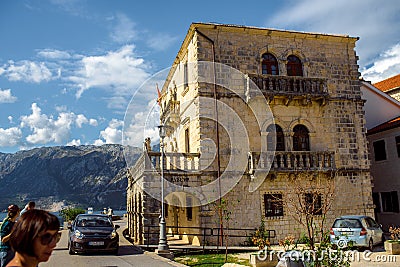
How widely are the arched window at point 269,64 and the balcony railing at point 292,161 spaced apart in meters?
4.42

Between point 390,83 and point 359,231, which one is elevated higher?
point 390,83

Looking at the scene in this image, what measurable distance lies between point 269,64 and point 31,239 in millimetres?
18741

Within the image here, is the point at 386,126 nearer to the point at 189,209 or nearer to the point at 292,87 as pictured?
the point at 292,87

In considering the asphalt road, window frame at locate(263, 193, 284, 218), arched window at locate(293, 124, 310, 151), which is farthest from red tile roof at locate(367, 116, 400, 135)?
the asphalt road

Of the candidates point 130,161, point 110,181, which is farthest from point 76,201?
point 130,161

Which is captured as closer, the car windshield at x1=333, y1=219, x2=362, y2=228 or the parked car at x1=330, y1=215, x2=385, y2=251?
the parked car at x1=330, y1=215, x2=385, y2=251

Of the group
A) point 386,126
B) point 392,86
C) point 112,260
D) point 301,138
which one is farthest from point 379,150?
point 112,260

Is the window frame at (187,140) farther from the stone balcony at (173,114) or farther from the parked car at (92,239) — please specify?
the parked car at (92,239)

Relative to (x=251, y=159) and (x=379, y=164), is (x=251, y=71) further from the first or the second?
(x=379, y=164)

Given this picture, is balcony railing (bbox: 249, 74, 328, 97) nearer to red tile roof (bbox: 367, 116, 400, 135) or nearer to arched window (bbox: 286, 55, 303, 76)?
arched window (bbox: 286, 55, 303, 76)

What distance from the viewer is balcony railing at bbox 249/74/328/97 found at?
63.2ft

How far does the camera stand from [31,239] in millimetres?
2920

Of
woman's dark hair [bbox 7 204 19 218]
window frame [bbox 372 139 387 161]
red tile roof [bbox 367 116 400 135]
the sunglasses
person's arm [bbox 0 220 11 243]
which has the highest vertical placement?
red tile roof [bbox 367 116 400 135]

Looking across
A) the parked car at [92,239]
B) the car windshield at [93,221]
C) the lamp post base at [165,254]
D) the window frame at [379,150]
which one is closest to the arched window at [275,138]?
the lamp post base at [165,254]
